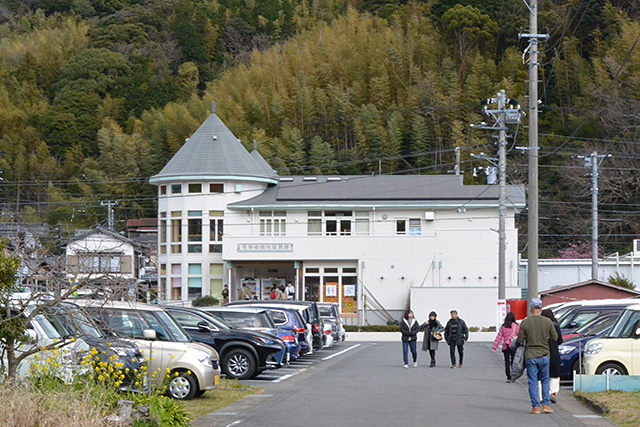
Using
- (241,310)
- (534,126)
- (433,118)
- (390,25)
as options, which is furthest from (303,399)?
(390,25)

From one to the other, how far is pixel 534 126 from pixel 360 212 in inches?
1069

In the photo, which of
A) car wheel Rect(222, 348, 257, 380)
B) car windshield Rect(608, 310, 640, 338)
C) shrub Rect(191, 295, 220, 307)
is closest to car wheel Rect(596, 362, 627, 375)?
car windshield Rect(608, 310, 640, 338)

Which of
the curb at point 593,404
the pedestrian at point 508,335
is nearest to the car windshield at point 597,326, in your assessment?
the pedestrian at point 508,335

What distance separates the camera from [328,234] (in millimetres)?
51156

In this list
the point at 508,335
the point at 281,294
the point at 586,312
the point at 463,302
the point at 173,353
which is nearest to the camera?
the point at 173,353

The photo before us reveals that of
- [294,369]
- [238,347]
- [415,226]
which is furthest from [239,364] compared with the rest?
[415,226]

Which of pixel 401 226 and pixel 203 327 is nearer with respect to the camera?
pixel 203 327

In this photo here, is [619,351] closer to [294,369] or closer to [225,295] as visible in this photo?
[294,369]

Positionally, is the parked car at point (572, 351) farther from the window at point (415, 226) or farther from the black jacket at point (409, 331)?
the window at point (415, 226)

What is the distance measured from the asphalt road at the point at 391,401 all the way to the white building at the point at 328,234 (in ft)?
79.9

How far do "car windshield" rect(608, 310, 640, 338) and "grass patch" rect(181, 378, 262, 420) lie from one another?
7.25 metres

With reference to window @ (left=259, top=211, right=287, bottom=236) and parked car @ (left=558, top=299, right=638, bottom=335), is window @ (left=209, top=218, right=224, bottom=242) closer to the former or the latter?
window @ (left=259, top=211, right=287, bottom=236)

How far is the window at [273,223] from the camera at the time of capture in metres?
51.7

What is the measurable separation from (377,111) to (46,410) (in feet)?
196
